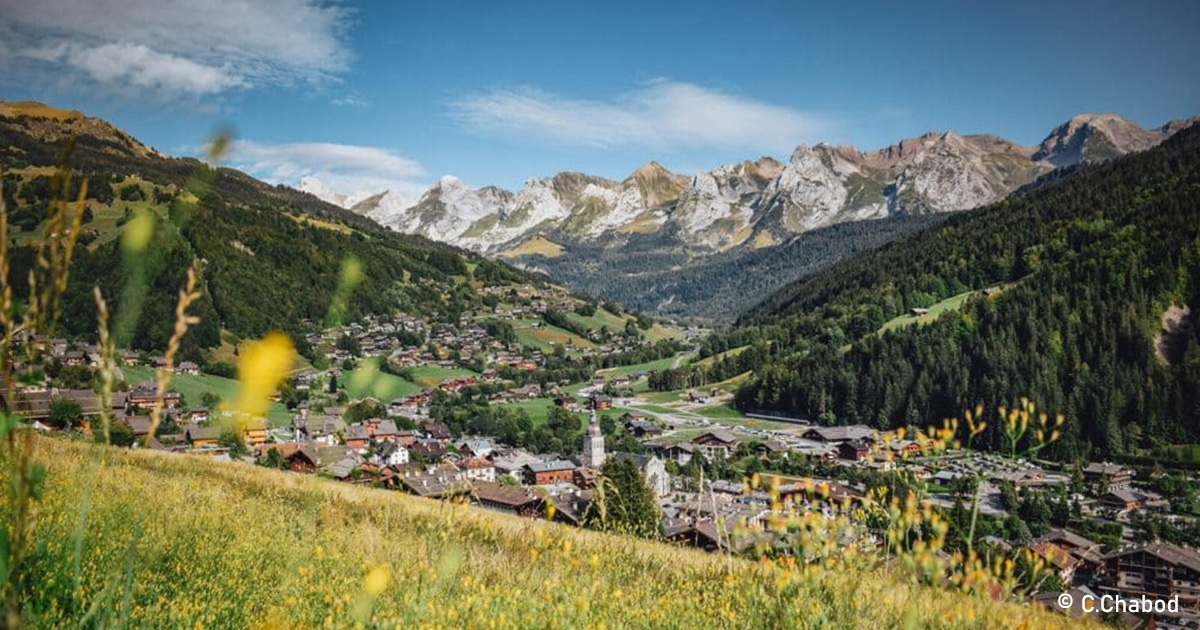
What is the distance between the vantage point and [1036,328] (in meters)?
81.4

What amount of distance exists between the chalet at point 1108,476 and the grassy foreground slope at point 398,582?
56273 mm

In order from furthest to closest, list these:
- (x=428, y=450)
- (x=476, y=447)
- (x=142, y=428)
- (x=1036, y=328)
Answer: (x=1036, y=328) < (x=476, y=447) < (x=428, y=450) < (x=142, y=428)

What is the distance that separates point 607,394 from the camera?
99312 millimetres

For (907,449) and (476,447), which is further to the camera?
(476,447)

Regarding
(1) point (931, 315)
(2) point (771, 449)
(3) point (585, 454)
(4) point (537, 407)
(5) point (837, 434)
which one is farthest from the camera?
(1) point (931, 315)

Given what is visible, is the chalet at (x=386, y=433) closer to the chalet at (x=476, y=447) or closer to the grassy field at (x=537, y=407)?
the chalet at (x=476, y=447)

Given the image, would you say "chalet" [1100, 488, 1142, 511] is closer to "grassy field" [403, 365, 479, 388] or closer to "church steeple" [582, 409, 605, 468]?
"church steeple" [582, 409, 605, 468]

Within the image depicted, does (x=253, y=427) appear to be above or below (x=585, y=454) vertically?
above

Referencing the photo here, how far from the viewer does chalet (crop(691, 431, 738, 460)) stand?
6262cm

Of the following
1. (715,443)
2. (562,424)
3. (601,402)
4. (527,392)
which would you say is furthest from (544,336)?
(715,443)

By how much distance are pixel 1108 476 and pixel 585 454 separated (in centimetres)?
4135

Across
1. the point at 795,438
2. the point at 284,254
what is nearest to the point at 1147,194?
the point at 795,438

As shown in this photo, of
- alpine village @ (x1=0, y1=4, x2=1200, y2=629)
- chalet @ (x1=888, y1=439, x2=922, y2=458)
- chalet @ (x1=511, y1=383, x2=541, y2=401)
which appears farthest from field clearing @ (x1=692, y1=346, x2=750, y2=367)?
chalet @ (x1=888, y1=439, x2=922, y2=458)

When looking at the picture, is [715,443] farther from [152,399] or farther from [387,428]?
[152,399]
